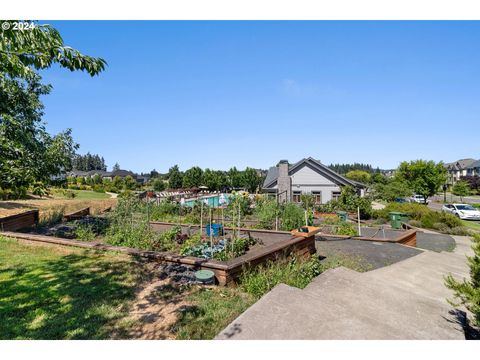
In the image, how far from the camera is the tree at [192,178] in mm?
60438

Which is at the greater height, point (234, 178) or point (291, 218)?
point (234, 178)

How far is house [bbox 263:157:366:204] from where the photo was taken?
27.0 meters

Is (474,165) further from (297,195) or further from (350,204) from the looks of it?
(350,204)

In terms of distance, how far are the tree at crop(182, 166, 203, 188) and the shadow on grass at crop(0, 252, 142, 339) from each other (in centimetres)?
5339

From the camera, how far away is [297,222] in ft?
A: 41.8

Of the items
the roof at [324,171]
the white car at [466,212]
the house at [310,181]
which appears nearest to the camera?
the white car at [466,212]

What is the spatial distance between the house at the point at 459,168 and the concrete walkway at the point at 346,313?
91879 millimetres

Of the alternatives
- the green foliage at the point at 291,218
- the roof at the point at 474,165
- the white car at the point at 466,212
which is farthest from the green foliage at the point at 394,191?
the roof at the point at 474,165

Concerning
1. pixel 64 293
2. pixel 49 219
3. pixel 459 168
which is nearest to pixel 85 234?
pixel 64 293

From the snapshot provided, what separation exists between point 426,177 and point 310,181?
18991 mm

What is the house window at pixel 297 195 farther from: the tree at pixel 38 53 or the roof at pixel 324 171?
the tree at pixel 38 53

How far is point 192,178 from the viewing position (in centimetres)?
6053

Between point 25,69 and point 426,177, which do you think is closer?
point 25,69

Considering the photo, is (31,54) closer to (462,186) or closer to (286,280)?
(286,280)
